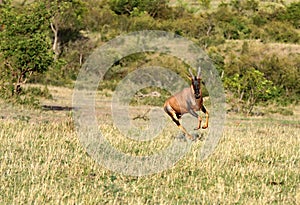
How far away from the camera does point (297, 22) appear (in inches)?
2117

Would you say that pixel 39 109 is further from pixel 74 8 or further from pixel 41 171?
pixel 74 8

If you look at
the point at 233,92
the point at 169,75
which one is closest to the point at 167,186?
the point at 233,92

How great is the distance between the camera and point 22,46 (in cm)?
1991

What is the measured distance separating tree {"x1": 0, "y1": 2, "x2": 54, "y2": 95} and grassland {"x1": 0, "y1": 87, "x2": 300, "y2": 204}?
830 cm

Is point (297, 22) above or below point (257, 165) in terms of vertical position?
above

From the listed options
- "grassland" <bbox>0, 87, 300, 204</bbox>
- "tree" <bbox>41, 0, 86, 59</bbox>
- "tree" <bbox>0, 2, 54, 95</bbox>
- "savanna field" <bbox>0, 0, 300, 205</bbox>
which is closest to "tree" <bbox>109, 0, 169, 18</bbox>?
"savanna field" <bbox>0, 0, 300, 205</bbox>

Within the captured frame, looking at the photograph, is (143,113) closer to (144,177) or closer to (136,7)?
(144,177)

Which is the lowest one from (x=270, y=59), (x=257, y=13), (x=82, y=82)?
(x=82, y=82)

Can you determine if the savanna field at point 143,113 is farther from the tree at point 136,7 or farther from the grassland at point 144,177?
the tree at point 136,7

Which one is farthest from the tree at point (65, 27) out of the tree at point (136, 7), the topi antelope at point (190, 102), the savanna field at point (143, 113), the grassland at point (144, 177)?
the topi antelope at point (190, 102)

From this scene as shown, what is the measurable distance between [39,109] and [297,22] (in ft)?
130

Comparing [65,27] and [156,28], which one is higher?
[156,28]

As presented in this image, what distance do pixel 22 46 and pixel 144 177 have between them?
506 inches

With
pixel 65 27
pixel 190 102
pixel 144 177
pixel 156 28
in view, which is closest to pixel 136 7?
pixel 156 28
